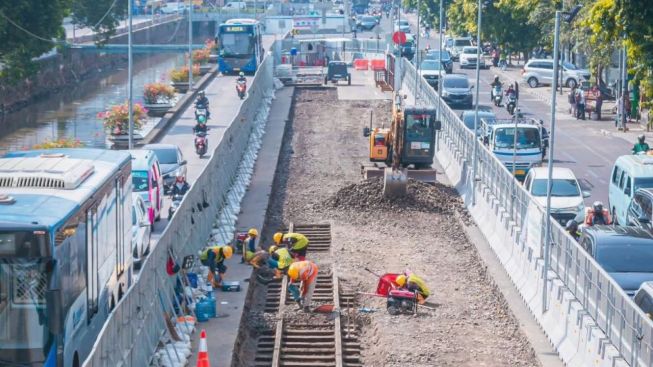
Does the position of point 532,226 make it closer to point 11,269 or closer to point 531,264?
point 531,264

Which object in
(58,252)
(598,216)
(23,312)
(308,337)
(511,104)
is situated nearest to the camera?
(23,312)

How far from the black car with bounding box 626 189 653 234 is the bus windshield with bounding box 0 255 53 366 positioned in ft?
53.0

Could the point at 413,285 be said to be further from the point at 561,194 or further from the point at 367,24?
the point at 367,24

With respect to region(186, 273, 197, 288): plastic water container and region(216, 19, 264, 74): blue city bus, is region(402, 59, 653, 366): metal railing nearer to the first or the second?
region(186, 273, 197, 288): plastic water container

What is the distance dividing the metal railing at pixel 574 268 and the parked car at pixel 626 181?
300cm

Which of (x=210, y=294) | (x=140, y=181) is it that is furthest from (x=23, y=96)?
(x=210, y=294)

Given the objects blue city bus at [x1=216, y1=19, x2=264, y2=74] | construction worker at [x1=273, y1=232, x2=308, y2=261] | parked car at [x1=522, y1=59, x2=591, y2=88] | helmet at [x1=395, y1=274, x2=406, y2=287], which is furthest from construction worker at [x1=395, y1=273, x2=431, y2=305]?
blue city bus at [x1=216, y1=19, x2=264, y2=74]

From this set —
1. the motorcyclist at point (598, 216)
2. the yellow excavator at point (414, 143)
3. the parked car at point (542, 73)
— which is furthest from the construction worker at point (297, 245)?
the parked car at point (542, 73)

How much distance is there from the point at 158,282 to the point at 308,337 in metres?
3.84

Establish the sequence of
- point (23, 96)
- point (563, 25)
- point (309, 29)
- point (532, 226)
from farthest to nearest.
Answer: point (309, 29) < point (23, 96) < point (563, 25) < point (532, 226)

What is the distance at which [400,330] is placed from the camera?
968 inches

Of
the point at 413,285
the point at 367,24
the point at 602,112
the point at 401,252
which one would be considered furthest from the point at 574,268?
the point at 367,24

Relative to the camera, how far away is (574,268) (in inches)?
860

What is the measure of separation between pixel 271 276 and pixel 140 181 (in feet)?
15.1
